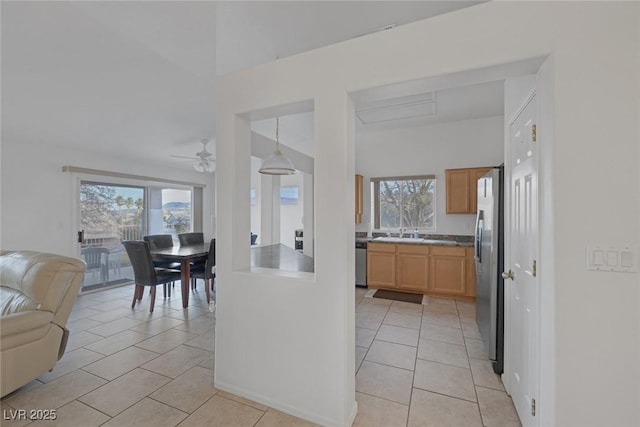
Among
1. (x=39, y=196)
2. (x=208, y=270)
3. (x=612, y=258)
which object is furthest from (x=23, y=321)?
(x=612, y=258)

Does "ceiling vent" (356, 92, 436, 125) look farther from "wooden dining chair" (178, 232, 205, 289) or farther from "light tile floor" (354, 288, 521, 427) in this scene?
"wooden dining chair" (178, 232, 205, 289)

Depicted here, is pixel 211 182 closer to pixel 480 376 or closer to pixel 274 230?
pixel 274 230

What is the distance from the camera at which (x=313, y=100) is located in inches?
68.8

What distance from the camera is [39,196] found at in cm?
401

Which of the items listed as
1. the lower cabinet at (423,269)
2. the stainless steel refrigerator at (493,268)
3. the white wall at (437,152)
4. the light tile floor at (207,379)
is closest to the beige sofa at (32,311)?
the light tile floor at (207,379)

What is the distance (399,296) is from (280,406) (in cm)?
289

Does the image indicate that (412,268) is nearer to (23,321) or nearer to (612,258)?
(612,258)

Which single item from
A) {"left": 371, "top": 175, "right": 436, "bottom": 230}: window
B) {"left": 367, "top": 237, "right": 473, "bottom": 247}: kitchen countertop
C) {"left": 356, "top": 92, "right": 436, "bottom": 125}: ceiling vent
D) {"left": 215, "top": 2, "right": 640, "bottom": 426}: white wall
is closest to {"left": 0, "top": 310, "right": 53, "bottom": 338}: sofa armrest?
{"left": 215, "top": 2, "right": 640, "bottom": 426}: white wall

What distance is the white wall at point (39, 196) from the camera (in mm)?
3721

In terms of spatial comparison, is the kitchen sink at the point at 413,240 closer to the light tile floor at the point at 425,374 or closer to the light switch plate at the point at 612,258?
the light tile floor at the point at 425,374

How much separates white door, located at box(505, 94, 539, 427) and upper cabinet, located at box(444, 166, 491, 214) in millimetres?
2492

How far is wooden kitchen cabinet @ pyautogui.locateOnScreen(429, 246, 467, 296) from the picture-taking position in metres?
4.05

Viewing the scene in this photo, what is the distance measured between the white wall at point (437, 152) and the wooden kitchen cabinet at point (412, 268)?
73 cm

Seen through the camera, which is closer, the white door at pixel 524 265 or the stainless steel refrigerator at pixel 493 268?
the white door at pixel 524 265
